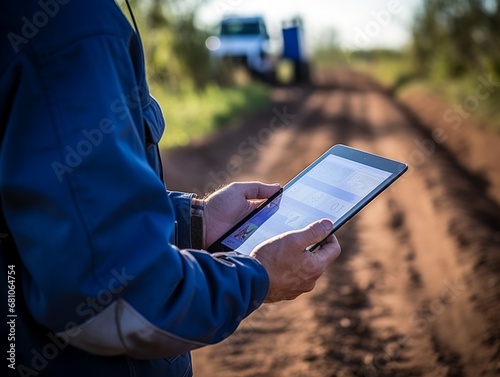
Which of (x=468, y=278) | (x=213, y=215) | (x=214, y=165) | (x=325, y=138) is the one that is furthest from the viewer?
(x=325, y=138)

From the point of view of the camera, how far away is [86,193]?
47.5 inches

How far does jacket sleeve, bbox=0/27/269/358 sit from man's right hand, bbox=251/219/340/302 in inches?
11.4

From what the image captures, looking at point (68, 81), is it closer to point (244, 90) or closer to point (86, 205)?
point (86, 205)

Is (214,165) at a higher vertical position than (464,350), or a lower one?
lower

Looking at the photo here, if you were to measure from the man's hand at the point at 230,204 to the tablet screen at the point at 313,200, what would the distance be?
0.07m

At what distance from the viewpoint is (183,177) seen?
343 inches

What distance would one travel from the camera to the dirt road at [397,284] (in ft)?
13.9

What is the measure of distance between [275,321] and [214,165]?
18.5ft

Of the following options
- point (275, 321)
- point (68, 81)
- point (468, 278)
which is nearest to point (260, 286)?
point (68, 81)

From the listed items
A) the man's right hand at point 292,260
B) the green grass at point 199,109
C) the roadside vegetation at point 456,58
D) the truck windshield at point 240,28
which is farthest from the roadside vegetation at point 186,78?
the man's right hand at point 292,260

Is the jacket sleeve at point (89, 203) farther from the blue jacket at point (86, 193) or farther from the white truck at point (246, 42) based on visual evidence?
the white truck at point (246, 42)

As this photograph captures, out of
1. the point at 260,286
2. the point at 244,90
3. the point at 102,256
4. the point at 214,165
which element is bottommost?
the point at 244,90

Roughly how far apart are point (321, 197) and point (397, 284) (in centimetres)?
390

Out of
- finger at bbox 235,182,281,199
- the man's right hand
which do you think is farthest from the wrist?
the man's right hand
